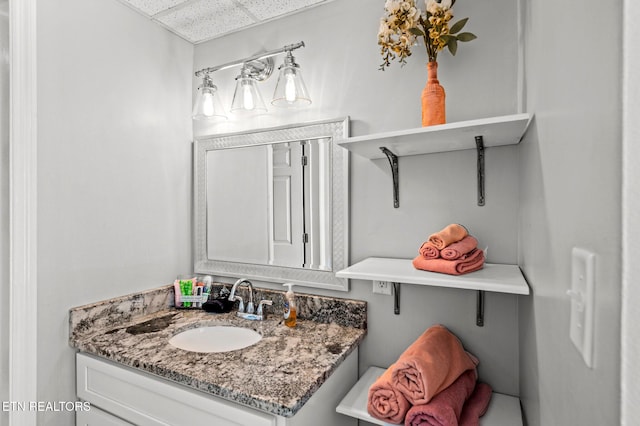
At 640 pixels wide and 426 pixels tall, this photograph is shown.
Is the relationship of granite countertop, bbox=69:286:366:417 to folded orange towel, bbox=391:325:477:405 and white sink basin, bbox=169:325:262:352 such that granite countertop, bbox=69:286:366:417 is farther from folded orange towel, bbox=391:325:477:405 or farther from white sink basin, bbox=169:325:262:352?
folded orange towel, bbox=391:325:477:405

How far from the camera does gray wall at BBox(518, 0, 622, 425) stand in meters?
0.32

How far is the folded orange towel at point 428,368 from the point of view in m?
0.94

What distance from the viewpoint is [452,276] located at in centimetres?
103

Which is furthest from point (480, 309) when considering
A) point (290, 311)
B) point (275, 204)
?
point (275, 204)

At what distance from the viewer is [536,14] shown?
2.57 feet

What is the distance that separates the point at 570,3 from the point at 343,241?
3.59 feet

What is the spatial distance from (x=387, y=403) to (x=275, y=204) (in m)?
0.97

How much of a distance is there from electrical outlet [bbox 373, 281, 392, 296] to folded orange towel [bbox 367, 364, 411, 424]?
37 cm

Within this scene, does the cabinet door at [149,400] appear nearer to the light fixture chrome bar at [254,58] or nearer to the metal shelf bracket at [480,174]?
the metal shelf bracket at [480,174]

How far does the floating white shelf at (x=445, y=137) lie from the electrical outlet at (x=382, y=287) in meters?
0.53

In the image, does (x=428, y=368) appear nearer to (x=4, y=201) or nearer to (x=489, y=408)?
(x=489, y=408)

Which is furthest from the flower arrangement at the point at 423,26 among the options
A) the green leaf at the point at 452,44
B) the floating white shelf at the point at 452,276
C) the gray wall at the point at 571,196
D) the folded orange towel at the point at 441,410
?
the folded orange towel at the point at 441,410

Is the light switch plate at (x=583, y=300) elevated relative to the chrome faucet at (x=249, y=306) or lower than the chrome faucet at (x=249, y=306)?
elevated

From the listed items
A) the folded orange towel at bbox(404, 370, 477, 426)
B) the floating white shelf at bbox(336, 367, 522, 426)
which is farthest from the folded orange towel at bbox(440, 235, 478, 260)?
the floating white shelf at bbox(336, 367, 522, 426)
